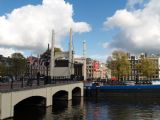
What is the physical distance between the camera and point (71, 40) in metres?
105

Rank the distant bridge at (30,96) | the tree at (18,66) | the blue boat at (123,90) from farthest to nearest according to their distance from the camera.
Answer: the tree at (18,66), the blue boat at (123,90), the distant bridge at (30,96)

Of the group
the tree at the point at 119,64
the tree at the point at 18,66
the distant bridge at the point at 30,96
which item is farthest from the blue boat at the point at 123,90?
the tree at the point at 18,66

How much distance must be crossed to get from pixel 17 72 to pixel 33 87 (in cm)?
8439

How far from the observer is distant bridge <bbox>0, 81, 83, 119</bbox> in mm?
40094

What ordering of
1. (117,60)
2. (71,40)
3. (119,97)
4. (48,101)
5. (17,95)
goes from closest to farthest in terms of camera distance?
(17,95)
(48,101)
(119,97)
(71,40)
(117,60)

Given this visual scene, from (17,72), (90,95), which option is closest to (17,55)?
(17,72)

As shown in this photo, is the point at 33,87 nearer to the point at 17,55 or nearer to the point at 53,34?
the point at 53,34

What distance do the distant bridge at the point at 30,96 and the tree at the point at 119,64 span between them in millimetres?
34066

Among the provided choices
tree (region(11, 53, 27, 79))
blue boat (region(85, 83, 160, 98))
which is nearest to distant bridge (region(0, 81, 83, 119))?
blue boat (region(85, 83, 160, 98))

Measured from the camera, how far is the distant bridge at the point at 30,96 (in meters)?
40.1

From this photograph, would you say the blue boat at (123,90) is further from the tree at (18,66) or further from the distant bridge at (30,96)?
the tree at (18,66)

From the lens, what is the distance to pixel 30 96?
Answer: 49.0 meters

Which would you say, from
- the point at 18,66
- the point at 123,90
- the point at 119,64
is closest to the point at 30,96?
the point at 123,90

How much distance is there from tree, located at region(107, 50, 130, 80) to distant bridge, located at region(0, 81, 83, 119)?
34066 mm
